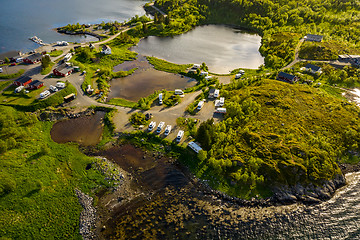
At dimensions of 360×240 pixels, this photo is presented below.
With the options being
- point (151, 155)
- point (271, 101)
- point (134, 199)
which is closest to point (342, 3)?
point (271, 101)

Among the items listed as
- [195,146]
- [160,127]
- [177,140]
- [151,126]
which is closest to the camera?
[195,146]

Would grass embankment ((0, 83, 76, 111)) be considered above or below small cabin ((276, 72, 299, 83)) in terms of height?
below

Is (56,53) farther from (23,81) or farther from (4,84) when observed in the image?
(4,84)

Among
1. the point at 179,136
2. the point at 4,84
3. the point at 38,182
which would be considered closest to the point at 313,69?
the point at 179,136

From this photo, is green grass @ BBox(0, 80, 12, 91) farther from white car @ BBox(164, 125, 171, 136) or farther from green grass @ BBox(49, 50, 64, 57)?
white car @ BBox(164, 125, 171, 136)

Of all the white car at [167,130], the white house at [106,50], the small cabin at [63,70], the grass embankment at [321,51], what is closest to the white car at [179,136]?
the white car at [167,130]

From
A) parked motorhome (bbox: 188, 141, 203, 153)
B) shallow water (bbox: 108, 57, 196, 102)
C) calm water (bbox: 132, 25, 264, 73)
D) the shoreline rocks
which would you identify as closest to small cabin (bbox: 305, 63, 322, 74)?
calm water (bbox: 132, 25, 264, 73)

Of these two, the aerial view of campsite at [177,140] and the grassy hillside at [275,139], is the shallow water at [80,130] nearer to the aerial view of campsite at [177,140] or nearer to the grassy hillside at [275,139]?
the aerial view of campsite at [177,140]
